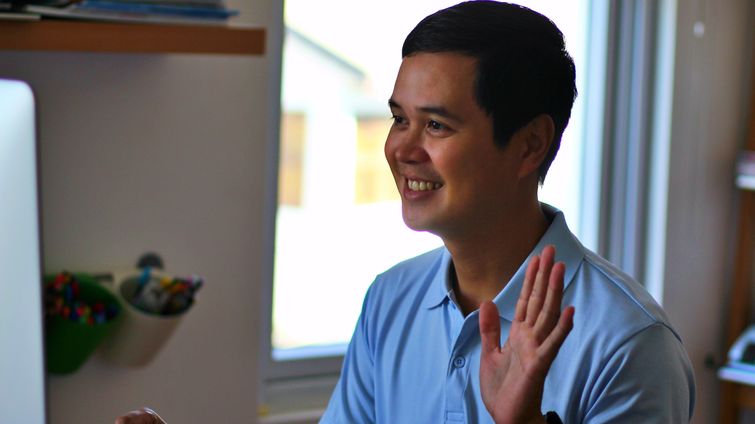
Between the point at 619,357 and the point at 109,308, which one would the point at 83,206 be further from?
the point at 619,357

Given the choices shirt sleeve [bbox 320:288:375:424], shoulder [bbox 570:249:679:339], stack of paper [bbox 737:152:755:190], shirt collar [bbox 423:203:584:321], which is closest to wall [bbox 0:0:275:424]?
shirt sleeve [bbox 320:288:375:424]

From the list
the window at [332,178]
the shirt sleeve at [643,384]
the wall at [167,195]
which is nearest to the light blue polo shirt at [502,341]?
the shirt sleeve at [643,384]

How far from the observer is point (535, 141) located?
1356 millimetres

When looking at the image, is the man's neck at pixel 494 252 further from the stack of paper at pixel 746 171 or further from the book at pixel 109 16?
the stack of paper at pixel 746 171

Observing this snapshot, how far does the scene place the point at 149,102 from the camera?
6.40 feet

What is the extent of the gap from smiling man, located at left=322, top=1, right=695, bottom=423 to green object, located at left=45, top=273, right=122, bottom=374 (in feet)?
1.94

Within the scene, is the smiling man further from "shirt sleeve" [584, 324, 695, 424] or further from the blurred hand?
the blurred hand

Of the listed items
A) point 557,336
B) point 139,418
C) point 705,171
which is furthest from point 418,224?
point 705,171

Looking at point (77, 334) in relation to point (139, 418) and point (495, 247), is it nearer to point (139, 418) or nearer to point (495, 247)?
point (139, 418)

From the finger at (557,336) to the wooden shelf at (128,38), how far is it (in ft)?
2.83

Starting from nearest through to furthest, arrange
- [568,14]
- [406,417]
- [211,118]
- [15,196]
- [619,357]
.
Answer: [619,357]
[406,417]
[15,196]
[211,118]
[568,14]

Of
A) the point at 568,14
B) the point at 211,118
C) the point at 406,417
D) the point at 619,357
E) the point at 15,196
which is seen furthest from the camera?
the point at 568,14

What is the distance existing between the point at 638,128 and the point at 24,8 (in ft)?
5.15

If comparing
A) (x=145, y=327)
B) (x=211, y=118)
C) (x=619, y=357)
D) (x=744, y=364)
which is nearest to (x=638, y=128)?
(x=744, y=364)
